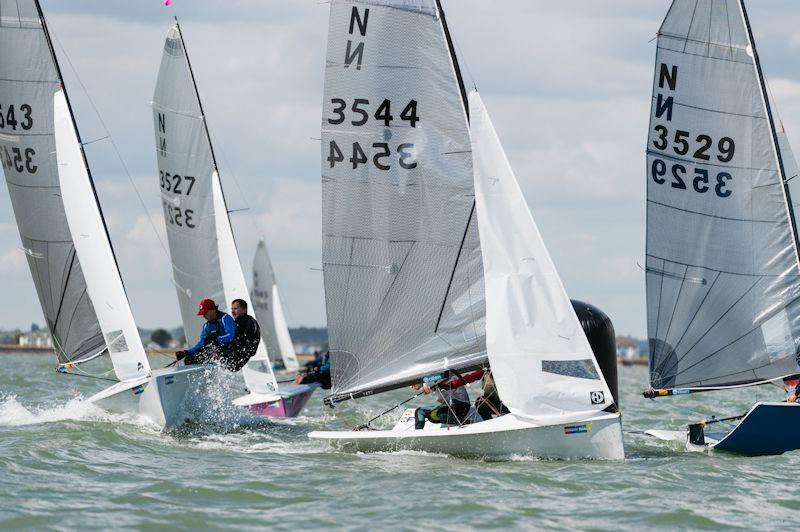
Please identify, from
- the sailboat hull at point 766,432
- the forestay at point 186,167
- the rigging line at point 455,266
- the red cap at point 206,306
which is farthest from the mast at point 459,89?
the forestay at point 186,167

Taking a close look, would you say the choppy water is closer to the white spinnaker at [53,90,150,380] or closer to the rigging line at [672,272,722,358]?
the rigging line at [672,272,722,358]

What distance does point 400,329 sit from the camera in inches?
521

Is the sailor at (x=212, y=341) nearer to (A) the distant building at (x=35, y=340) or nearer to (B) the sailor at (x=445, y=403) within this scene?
(B) the sailor at (x=445, y=403)

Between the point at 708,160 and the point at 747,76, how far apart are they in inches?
38.7

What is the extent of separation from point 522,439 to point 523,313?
1.16m

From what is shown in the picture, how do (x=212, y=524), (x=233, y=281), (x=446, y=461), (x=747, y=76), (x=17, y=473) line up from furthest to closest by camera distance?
(x=233, y=281) < (x=747, y=76) < (x=446, y=461) < (x=17, y=473) < (x=212, y=524)

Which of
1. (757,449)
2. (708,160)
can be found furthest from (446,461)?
(708,160)

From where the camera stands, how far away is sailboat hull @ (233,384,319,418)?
728 inches

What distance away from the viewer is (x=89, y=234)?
619 inches

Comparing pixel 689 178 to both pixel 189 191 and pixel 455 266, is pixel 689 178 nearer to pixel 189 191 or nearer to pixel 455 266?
pixel 455 266

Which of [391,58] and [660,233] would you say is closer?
[391,58]

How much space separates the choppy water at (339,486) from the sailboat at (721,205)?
1.35 metres

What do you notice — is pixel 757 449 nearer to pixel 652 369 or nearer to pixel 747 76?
pixel 652 369

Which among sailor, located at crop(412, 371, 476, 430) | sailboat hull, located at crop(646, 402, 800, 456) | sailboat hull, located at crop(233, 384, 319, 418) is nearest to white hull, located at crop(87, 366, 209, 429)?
sailor, located at crop(412, 371, 476, 430)
